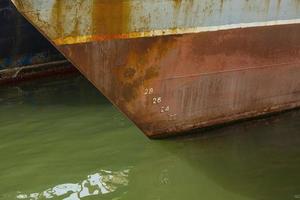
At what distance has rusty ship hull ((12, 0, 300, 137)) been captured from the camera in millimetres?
4598

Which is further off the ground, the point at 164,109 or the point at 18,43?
the point at 18,43

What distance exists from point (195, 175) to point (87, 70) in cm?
160

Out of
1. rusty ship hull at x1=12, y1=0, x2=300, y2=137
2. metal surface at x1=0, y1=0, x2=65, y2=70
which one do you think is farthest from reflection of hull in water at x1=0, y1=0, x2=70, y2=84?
rusty ship hull at x1=12, y1=0, x2=300, y2=137

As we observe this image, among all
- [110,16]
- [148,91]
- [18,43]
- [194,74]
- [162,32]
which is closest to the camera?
[110,16]

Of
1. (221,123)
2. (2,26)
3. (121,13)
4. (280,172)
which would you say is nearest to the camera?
(121,13)

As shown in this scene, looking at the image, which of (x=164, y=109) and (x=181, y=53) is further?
(x=164, y=109)

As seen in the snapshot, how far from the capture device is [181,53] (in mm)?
5164

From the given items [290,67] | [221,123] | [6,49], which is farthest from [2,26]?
[290,67]

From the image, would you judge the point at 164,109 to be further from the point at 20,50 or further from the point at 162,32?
the point at 20,50

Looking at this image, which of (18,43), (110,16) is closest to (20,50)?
(18,43)

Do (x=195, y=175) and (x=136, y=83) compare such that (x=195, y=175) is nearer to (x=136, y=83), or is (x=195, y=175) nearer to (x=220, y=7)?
(x=136, y=83)

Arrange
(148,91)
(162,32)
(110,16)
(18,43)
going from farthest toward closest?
1. (18,43)
2. (148,91)
3. (162,32)
4. (110,16)

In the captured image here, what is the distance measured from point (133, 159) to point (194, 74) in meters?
1.20

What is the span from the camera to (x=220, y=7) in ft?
16.8
